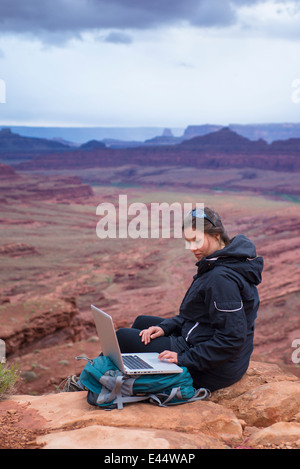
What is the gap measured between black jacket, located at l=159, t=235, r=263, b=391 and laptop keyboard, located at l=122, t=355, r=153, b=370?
0.69 ft

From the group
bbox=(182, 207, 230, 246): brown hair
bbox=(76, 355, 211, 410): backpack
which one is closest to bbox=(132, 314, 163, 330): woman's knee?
bbox=(76, 355, 211, 410): backpack

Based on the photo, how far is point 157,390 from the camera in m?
2.79

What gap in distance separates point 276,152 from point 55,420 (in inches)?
2232

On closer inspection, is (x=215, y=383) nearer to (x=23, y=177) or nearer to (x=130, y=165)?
(x=23, y=177)

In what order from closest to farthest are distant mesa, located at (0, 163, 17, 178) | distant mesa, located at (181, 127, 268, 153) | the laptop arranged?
the laptop → distant mesa, located at (0, 163, 17, 178) → distant mesa, located at (181, 127, 268, 153)

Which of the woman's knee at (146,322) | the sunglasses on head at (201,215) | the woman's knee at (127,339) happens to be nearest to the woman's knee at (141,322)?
the woman's knee at (146,322)

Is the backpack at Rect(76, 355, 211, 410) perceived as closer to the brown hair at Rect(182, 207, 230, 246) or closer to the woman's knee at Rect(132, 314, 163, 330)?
the woman's knee at Rect(132, 314, 163, 330)

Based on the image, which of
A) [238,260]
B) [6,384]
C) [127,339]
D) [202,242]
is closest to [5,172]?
[6,384]

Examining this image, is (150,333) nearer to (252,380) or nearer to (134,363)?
(134,363)

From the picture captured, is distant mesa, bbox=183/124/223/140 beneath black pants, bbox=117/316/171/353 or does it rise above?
above

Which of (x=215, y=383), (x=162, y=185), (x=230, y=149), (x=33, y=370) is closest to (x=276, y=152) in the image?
(x=230, y=149)

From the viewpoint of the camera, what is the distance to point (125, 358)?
293 cm

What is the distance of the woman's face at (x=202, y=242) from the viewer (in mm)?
2883

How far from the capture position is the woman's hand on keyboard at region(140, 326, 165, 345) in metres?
3.12
